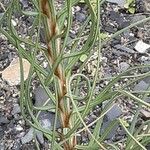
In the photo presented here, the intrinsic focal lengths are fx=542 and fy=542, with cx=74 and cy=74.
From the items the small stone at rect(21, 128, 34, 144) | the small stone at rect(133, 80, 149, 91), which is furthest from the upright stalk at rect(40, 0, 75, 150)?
the small stone at rect(133, 80, 149, 91)

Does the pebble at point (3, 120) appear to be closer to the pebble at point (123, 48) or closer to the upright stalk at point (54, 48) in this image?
the pebble at point (123, 48)

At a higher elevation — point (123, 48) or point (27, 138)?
point (123, 48)

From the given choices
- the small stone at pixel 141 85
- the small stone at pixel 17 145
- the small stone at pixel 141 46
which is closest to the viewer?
the small stone at pixel 17 145

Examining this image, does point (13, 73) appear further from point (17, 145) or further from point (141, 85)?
point (141, 85)

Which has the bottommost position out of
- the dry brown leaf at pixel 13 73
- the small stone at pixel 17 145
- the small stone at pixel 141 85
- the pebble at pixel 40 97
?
the small stone at pixel 17 145

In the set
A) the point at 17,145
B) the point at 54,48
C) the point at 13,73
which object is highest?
the point at 54,48

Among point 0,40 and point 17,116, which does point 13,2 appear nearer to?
point 17,116

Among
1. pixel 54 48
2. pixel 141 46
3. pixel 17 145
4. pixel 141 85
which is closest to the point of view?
pixel 54 48

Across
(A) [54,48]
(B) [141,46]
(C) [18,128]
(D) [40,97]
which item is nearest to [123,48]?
(B) [141,46]

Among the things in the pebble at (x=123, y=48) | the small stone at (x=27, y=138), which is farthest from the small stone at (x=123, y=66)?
the small stone at (x=27, y=138)

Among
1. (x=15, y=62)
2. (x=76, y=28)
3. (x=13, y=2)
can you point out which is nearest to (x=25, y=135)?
(x=15, y=62)
